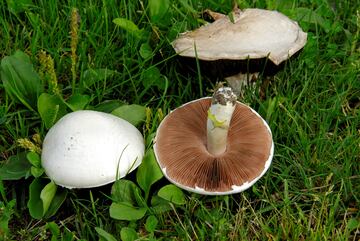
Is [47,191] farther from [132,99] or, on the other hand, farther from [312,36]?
[312,36]

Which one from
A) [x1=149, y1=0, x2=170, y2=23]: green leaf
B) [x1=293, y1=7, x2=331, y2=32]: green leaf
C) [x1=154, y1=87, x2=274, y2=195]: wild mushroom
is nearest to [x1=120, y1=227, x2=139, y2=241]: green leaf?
[x1=154, y1=87, x2=274, y2=195]: wild mushroom

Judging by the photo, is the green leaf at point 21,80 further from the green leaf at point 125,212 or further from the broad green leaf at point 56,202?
the green leaf at point 125,212

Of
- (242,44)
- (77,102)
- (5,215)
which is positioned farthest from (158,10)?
(5,215)

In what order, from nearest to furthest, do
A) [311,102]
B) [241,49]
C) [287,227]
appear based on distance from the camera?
[287,227] → [241,49] → [311,102]

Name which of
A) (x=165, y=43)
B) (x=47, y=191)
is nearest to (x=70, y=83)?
(x=165, y=43)

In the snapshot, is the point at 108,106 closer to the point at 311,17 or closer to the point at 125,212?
the point at 125,212

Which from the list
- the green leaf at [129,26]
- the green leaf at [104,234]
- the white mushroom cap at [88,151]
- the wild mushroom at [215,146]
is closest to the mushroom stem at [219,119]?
the wild mushroom at [215,146]

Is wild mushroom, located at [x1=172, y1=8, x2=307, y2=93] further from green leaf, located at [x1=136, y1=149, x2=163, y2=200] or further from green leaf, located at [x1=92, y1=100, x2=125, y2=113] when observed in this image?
green leaf, located at [x1=136, y1=149, x2=163, y2=200]
